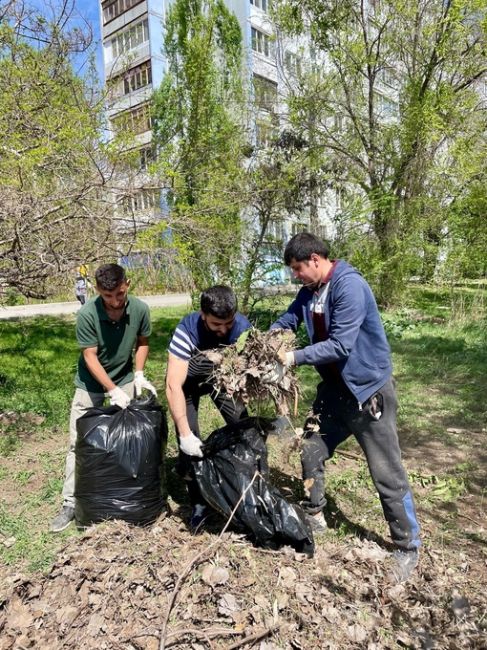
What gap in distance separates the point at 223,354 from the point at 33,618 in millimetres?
1378

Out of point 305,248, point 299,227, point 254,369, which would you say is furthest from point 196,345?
point 299,227

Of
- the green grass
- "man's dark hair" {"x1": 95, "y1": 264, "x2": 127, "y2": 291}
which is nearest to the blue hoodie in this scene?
the green grass

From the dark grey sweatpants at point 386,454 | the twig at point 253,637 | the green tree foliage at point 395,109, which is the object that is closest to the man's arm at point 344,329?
the dark grey sweatpants at point 386,454

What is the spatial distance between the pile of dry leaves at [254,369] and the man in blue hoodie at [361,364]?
0.06 meters

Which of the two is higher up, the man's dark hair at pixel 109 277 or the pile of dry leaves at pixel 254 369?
the man's dark hair at pixel 109 277

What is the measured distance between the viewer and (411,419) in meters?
4.34

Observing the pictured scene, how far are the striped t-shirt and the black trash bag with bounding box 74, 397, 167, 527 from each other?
0.47m

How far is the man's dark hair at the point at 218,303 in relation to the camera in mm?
2344

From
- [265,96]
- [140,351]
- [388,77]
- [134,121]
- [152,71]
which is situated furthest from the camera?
[152,71]

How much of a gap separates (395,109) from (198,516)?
37.7ft

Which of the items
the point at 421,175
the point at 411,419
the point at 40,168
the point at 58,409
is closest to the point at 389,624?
the point at 411,419

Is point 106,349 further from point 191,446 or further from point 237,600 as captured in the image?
point 237,600

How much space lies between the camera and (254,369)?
2268mm

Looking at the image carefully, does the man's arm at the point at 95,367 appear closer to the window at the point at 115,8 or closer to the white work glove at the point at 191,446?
the white work glove at the point at 191,446
